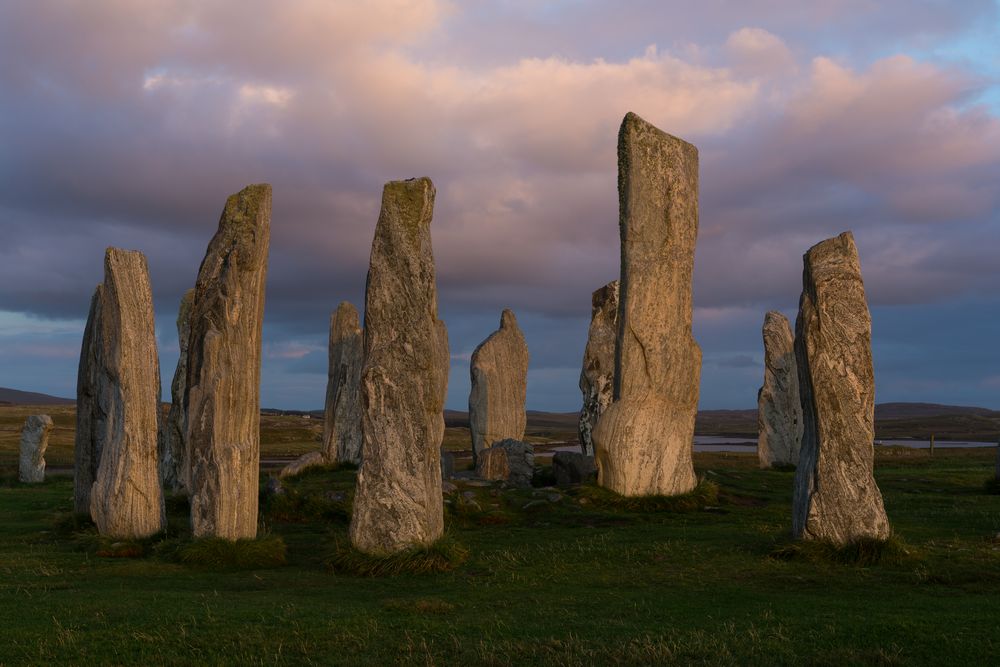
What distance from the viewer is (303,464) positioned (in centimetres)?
2633

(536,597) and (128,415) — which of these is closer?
(536,597)

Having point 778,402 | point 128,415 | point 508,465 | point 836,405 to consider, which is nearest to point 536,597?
point 836,405

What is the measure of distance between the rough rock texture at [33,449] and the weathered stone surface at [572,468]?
18.5m

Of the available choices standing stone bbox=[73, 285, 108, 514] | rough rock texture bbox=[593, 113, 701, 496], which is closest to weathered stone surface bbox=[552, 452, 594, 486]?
rough rock texture bbox=[593, 113, 701, 496]

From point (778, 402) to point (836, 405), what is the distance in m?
21.3

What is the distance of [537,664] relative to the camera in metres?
7.69

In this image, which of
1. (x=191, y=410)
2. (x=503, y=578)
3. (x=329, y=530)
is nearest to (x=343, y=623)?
(x=503, y=578)

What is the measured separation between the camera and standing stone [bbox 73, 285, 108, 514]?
16812 mm

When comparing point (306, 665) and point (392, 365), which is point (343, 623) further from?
point (392, 365)

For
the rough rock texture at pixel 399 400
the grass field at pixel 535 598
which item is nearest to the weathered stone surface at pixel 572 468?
the grass field at pixel 535 598

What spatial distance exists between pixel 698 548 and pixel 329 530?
6974 mm

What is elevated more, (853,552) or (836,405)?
(836,405)

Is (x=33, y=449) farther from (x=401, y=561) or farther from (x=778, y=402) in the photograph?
(x=778, y=402)

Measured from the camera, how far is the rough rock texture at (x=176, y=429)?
888 inches
